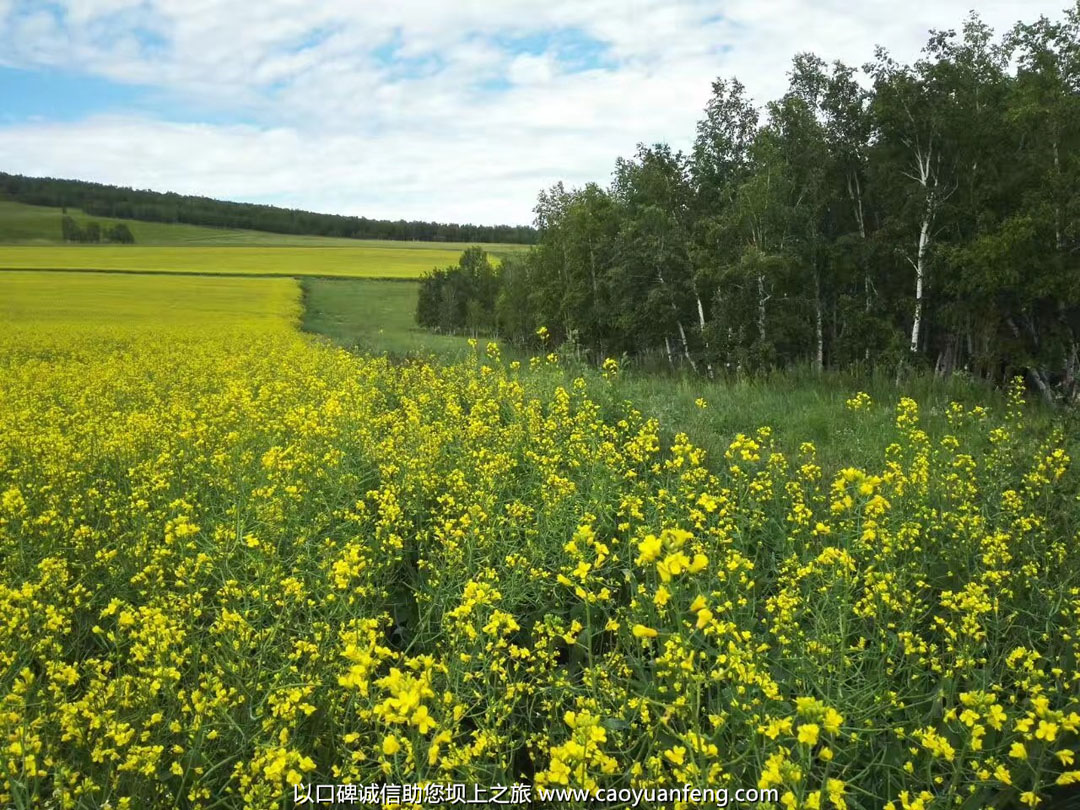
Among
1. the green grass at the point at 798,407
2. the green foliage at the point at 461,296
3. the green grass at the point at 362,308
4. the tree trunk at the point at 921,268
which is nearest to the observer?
the green grass at the point at 798,407

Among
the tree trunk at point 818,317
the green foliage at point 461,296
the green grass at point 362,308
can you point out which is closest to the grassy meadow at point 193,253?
the green foliage at point 461,296

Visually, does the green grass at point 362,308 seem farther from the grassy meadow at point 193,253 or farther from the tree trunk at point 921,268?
the tree trunk at point 921,268

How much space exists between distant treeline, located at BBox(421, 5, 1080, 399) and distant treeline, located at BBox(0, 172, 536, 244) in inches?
2690

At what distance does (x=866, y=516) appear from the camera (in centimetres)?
411

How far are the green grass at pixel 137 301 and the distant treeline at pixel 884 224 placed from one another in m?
15.9

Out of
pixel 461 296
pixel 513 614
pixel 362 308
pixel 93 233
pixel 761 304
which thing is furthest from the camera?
pixel 93 233

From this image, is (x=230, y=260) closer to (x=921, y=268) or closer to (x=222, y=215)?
(x=222, y=215)

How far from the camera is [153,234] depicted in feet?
280

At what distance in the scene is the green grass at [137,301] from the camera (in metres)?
23.8

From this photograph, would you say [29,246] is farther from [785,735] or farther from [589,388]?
[785,735]

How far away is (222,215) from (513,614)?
117289 mm

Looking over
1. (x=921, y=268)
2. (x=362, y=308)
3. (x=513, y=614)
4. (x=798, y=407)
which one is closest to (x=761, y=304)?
(x=921, y=268)

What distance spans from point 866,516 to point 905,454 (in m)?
2.95

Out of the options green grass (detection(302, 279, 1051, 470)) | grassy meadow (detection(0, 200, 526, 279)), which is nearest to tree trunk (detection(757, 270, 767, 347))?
green grass (detection(302, 279, 1051, 470))
